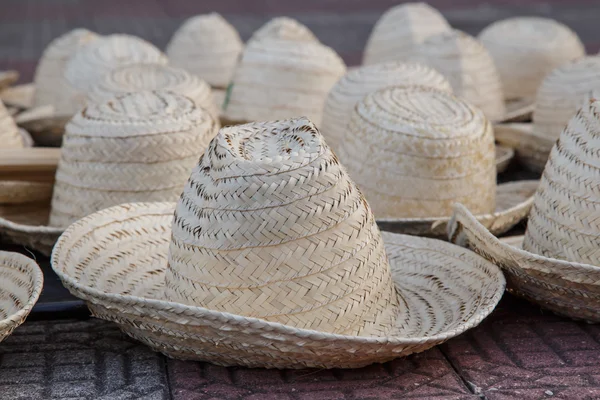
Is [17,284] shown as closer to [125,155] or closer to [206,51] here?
[125,155]

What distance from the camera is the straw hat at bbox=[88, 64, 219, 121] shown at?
13.5 ft

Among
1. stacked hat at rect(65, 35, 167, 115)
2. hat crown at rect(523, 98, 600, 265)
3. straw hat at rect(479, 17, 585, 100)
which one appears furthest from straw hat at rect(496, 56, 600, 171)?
stacked hat at rect(65, 35, 167, 115)

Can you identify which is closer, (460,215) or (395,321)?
(395,321)

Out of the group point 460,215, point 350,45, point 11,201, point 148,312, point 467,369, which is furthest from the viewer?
point 350,45

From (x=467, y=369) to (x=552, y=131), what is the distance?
2.19 m

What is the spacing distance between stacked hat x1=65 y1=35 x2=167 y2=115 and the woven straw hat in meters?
0.76

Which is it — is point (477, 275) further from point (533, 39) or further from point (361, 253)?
point (533, 39)

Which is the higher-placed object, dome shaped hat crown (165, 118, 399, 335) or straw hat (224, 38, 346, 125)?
dome shaped hat crown (165, 118, 399, 335)

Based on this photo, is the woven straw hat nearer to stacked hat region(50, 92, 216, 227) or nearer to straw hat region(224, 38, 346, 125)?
straw hat region(224, 38, 346, 125)

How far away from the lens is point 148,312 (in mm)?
2359

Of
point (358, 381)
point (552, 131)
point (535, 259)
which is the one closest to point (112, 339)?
point (358, 381)

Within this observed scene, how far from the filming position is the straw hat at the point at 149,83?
4.12 metres

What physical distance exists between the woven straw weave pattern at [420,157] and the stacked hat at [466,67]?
137cm

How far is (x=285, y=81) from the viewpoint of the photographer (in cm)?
467
